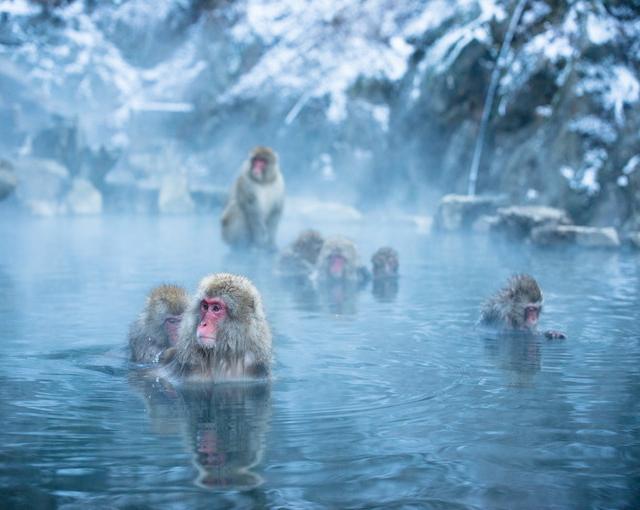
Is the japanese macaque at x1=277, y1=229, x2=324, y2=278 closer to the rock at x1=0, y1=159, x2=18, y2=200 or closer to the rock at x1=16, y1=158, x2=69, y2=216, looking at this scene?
the rock at x1=0, y1=159, x2=18, y2=200

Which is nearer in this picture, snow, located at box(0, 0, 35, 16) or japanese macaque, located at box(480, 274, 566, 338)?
japanese macaque, located at box(480, 274, 566, 338)

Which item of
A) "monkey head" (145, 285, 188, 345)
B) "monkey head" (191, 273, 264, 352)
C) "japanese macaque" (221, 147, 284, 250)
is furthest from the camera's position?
"japanese macaque" (221, 147, 284, 250)

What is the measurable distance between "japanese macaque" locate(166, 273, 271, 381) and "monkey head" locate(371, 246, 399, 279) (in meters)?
4.90

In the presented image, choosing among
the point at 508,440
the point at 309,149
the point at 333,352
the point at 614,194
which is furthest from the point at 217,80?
the point at 508,440

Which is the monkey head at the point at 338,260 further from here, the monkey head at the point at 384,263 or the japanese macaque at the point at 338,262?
the monkey head at the point at 384,263

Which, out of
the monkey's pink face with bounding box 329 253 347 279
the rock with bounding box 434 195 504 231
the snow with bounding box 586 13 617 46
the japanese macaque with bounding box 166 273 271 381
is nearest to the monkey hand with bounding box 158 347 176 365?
the japanese macaque with bounding box 166 273 271 381

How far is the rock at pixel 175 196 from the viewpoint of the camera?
22.4 metres

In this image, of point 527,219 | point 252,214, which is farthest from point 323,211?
point 252,214

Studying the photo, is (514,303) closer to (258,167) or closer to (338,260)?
(338,260)

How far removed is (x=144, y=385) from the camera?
4273 mm

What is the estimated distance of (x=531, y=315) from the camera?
582 centimetres

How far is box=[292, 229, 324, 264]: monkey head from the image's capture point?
9266mm

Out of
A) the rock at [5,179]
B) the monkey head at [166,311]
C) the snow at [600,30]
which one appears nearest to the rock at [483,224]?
the snow at [600,30]

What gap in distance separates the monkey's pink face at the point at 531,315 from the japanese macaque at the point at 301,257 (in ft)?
11.4
